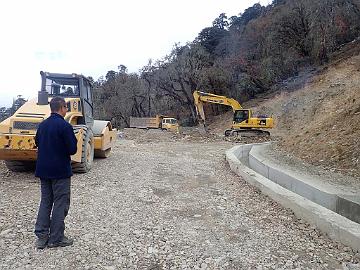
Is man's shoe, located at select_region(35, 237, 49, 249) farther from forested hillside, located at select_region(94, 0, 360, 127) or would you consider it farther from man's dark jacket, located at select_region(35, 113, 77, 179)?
forested hillside, located at select_region(94, 0, 360, 127)

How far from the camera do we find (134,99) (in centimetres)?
4747

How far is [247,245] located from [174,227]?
1.06 m

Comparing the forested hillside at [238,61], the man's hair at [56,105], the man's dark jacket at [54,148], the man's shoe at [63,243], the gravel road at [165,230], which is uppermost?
→ the forested hillside at [238,61]

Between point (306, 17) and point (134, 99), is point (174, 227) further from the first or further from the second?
point (134, 99)

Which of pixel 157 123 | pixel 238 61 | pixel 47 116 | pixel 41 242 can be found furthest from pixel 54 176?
pixel 238 61

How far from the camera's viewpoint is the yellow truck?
33447 mm

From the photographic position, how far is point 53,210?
405cm

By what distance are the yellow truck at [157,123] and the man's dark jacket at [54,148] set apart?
28.0 metres

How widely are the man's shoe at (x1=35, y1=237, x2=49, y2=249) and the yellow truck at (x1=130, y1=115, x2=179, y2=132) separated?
2806cm

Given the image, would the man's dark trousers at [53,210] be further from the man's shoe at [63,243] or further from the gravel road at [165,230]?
the gravel road at [165,230]

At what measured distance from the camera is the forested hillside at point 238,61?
34.0 meters

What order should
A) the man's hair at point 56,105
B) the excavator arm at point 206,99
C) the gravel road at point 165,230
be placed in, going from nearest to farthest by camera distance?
the gravel road at point 165,230, the man's hair at point 56,105, the excavator arm at point 206,99

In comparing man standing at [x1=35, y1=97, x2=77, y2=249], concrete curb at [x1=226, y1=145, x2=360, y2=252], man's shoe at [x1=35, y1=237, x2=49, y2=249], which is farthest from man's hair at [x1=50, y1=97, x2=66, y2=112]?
concrete curb at [x1=226, y1=145, x2=360, y2=252]

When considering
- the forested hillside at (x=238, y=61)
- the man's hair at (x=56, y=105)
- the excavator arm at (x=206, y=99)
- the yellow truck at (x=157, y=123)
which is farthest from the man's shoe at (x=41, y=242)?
the forested hillside at (x=238, y=61)
